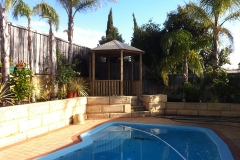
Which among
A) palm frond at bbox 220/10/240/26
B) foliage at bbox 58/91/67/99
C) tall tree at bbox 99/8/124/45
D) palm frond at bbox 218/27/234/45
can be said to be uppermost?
tall tree at bbox 99/8/124/45

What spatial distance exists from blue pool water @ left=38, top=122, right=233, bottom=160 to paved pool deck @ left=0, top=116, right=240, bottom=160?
28 centimetres

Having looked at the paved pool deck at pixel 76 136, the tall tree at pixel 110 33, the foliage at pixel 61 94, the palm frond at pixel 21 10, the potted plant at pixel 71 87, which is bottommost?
the paved pool deck at pixel 76 136

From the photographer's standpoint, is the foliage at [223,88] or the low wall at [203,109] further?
the foliage at [223,88]

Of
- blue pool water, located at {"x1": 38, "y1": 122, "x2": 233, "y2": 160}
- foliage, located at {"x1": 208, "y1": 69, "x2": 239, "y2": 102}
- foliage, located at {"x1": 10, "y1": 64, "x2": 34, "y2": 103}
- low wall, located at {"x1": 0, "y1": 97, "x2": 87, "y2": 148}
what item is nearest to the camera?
blue pool water, located at {"x1": 38, "y1": 122, "x2": 233, "y2": 160}

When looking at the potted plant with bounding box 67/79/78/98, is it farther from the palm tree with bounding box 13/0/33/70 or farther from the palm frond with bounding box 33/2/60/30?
the palm frond with bounding box 33/2/60/30

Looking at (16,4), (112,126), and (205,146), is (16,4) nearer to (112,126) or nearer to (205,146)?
(112,126)

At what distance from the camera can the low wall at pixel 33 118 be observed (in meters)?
6.33

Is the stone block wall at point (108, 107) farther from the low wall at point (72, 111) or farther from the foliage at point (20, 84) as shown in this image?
the foliage at point (20, 84)

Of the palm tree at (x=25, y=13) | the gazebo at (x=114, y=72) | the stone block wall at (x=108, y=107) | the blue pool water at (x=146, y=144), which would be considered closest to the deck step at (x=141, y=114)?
the stone block wall at (x=108, y=107)

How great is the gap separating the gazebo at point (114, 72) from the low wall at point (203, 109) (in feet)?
6.42

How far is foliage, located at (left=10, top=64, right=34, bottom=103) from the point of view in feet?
24.2

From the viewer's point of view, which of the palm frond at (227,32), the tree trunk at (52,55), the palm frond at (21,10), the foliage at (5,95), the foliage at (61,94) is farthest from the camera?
the palm frond at (227,32)

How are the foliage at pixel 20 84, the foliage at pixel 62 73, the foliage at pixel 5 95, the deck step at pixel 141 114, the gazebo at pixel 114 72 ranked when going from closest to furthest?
1. the foliage at pixel 5 95
2. the foliage at pixel 20 84
3. the foliage at pixel 62 73
4. the deck step at pixel 141 114
5. the gazebo at pixel 114 72

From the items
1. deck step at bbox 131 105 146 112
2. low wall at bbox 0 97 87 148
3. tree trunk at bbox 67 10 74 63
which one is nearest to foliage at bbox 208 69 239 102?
deck step at bbox 131 105 146 112
